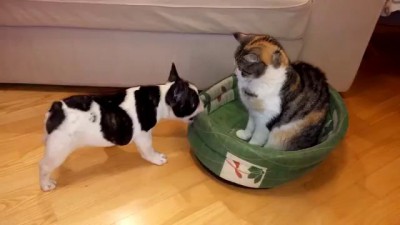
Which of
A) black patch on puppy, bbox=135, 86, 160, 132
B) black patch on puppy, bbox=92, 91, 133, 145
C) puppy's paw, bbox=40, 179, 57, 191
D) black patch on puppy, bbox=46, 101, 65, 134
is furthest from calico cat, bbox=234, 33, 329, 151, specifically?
puppy's paw, bbox=40, 179, 57, 191

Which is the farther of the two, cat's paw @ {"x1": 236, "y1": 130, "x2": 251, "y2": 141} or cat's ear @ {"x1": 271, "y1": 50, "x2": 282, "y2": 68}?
cat's paw @ {"x1": 236, "y1": 130, "x2": 251, "y2": 141}

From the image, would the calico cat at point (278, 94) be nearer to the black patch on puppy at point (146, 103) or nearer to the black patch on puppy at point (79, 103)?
the black patch on puppy at point (146, 103)

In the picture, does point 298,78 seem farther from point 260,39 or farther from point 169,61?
point 169,61

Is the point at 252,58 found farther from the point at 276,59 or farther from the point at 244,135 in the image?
the point at 244,135

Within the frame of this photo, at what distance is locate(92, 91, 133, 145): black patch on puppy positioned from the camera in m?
1.25

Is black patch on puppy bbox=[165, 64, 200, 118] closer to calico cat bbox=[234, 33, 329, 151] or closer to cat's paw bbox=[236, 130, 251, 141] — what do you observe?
calico cat bbox=[234, 33, 329, 151]

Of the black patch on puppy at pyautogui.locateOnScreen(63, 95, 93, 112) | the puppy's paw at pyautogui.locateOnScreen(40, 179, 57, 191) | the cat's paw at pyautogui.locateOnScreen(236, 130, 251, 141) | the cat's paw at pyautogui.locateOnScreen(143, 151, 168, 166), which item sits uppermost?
the black patch on puppy at pyautogui.locateOnScreen(63, 95, 93, 112)

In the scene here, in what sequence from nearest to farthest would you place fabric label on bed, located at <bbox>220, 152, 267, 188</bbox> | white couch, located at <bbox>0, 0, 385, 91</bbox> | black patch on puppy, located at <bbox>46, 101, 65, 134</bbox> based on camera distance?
black patch on puppy, located at <bbox>46, 101, 65, 134</bbox> < fabric label on bed, located at <bbox>220, 152, 267, 188</bbox> < white couch, located at <bbox>0, 0, 385, 91</bbox>

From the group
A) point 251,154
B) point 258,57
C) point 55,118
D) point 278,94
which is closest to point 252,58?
point 258,57

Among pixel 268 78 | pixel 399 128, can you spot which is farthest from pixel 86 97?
pixel 399 128

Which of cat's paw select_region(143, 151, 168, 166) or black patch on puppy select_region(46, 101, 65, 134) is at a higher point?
black patch on puppy select_region(46, 101, 65, 134)

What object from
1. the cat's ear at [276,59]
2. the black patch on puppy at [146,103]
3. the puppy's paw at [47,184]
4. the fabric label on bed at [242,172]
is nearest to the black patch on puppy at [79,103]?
the black patch on puppy at [146,103]

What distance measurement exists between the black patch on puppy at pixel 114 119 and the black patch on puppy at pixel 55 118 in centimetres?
11

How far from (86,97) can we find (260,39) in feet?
1.92
